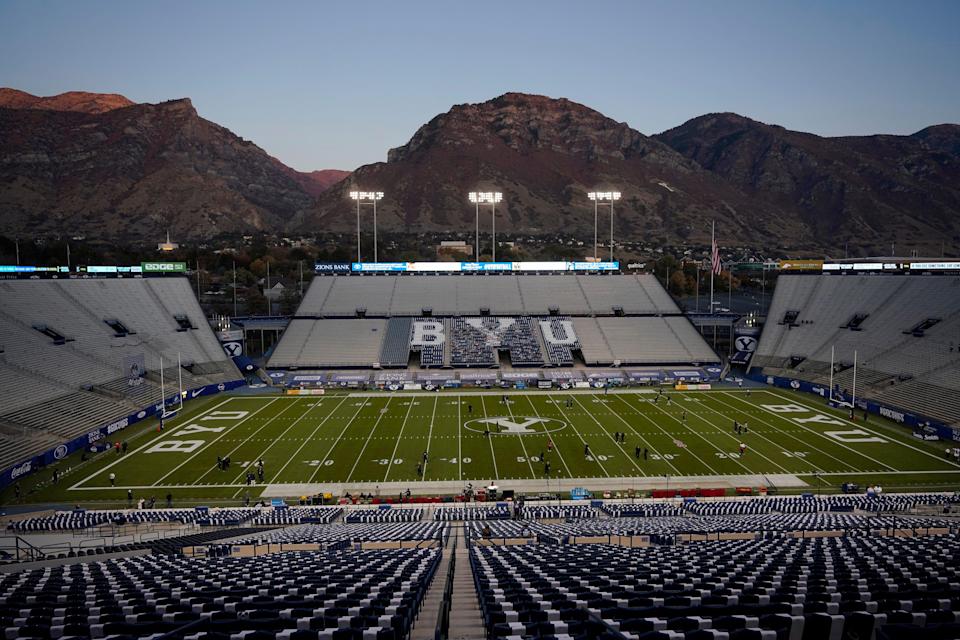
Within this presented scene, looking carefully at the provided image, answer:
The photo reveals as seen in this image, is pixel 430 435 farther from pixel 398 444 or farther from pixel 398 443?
pixel 398 444

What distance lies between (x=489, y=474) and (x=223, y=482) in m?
13.1

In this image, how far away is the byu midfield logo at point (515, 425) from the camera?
1529 inches

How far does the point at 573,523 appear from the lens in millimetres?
22922

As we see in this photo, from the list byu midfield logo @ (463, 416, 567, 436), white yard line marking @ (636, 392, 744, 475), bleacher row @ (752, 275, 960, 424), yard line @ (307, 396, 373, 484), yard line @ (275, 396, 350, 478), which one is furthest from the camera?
bleacher row @ (752, 275, 960, 424)

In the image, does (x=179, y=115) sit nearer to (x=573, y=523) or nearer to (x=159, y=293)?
(x=159, y=293)

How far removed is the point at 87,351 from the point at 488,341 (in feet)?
109

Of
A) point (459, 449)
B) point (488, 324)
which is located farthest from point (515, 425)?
point (488, 324)

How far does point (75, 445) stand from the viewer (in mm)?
34906

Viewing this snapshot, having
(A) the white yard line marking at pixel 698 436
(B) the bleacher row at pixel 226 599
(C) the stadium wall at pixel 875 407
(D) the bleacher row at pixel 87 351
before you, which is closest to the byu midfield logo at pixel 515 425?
(A) the white yard line marking at pixel 698 436

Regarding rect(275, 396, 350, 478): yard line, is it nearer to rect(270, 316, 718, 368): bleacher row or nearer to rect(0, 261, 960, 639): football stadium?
rect(0, 261, 960, 639): football stadium

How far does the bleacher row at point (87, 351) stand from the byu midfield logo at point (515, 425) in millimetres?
23242

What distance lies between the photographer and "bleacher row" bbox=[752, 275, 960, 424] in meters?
42.8

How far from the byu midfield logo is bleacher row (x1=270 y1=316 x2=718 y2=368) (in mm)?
15418

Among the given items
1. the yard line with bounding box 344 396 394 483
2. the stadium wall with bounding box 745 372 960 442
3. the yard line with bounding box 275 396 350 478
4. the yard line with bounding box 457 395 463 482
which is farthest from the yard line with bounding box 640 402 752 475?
the yard line with bounding box 275 396 350 478
